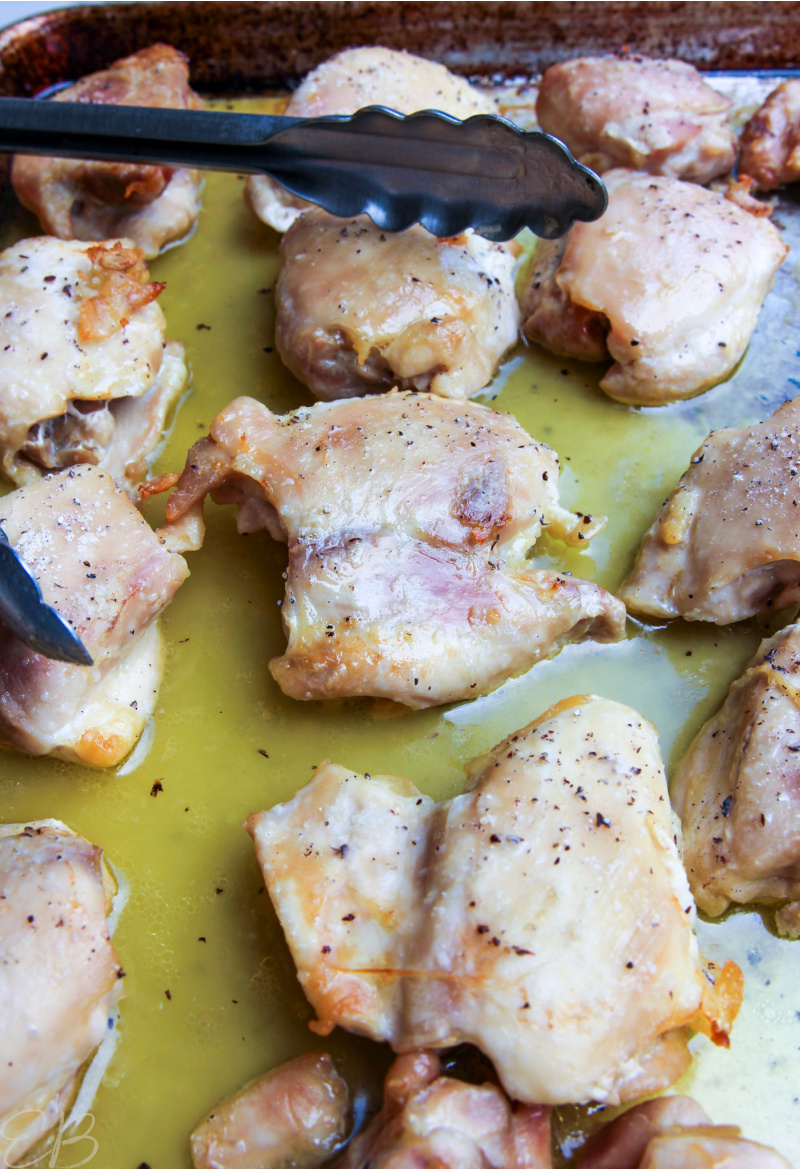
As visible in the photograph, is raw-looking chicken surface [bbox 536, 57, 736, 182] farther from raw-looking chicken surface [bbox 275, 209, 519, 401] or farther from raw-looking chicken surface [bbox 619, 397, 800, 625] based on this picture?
raw-looking chicken surface [bbox 619, 397, 800, 625]

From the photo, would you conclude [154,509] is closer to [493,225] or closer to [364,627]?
[364,627]

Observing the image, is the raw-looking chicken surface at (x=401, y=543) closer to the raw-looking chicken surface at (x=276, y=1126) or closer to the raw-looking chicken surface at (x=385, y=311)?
the raw-looking chicken surface at (x=385, y=311)

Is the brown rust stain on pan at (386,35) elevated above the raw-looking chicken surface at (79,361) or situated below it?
above

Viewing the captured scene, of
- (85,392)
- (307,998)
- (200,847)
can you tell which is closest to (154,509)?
(85,392)

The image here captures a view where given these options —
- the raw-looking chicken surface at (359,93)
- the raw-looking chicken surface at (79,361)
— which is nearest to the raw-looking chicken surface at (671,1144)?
the raw-looking chicken surface at (79,361)

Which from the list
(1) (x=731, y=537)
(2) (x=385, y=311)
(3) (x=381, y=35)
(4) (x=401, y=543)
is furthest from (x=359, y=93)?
(1) (x=731, y=537)
